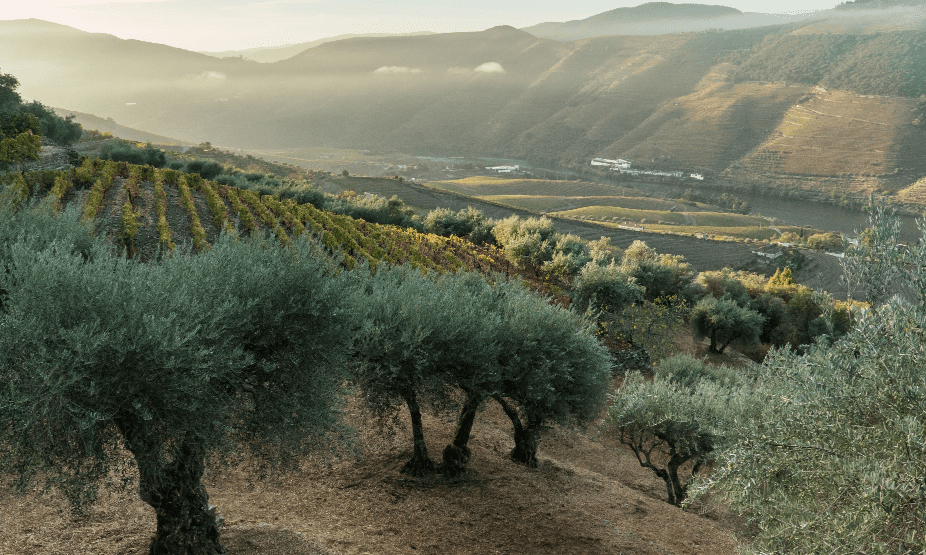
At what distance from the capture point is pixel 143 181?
1415 inches

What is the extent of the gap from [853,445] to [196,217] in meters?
29.1

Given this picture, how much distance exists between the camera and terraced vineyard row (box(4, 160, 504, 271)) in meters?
25.5

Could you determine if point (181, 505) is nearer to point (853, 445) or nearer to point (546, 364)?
point (546, 364)

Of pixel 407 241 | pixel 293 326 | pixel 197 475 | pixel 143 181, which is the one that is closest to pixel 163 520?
pixel 197 475

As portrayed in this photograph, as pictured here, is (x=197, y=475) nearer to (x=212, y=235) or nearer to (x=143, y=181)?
(x=212, y=235)

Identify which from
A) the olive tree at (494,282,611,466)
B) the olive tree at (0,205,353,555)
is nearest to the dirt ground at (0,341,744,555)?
the olive tree at (0,205,353,555)

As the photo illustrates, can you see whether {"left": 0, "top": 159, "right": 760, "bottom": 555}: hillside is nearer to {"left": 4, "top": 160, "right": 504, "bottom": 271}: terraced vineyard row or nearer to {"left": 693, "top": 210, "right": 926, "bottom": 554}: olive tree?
{"left": 693, "top": 210, "right": 926, "bottom": 554}: olive tree

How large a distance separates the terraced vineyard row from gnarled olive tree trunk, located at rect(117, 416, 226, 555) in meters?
15.9

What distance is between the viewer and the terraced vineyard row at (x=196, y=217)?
25500 millimetres

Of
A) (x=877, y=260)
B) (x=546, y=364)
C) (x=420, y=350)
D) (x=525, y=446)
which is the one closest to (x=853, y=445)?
(x=877, y=260)

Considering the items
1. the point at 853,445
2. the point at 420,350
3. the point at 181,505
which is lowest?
the point at 181,505

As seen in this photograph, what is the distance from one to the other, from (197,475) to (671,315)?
1191 inches

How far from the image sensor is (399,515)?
11.0 meters

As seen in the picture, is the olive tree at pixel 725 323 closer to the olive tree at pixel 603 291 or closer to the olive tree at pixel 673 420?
the olive tree at pixel 603 291
